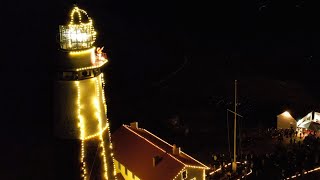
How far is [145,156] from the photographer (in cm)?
2619

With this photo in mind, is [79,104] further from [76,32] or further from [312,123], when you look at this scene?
[312,123]

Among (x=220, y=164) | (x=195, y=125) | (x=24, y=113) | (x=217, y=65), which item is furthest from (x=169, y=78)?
(x=220, y=164)

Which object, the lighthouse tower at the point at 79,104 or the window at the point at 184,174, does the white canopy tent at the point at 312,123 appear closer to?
the window at the point at 184,174

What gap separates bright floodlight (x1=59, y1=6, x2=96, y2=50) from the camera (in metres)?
15.1

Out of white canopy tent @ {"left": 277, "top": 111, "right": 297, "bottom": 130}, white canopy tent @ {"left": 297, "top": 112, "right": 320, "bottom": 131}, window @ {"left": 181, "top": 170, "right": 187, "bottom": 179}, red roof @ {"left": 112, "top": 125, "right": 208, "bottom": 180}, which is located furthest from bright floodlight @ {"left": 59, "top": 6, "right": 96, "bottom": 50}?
white canopy tent @ {"left": 297, "top": 112, "right": 320, "bottom": 131}

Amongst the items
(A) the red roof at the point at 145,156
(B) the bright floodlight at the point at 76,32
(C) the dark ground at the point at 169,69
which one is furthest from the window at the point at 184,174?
(B) the bright floodlight at the point at 76,32

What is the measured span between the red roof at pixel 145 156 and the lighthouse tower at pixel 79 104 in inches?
326

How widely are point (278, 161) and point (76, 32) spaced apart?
19.5m

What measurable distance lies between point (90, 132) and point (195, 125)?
23.0 m

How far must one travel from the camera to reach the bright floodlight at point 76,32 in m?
15.1

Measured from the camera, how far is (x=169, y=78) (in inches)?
2164

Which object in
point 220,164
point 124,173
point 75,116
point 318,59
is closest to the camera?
point 75,116

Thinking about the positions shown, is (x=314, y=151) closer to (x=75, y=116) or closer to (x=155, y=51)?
(x=75, y=116)

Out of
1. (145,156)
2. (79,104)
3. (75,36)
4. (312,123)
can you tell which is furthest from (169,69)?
(75,36)
